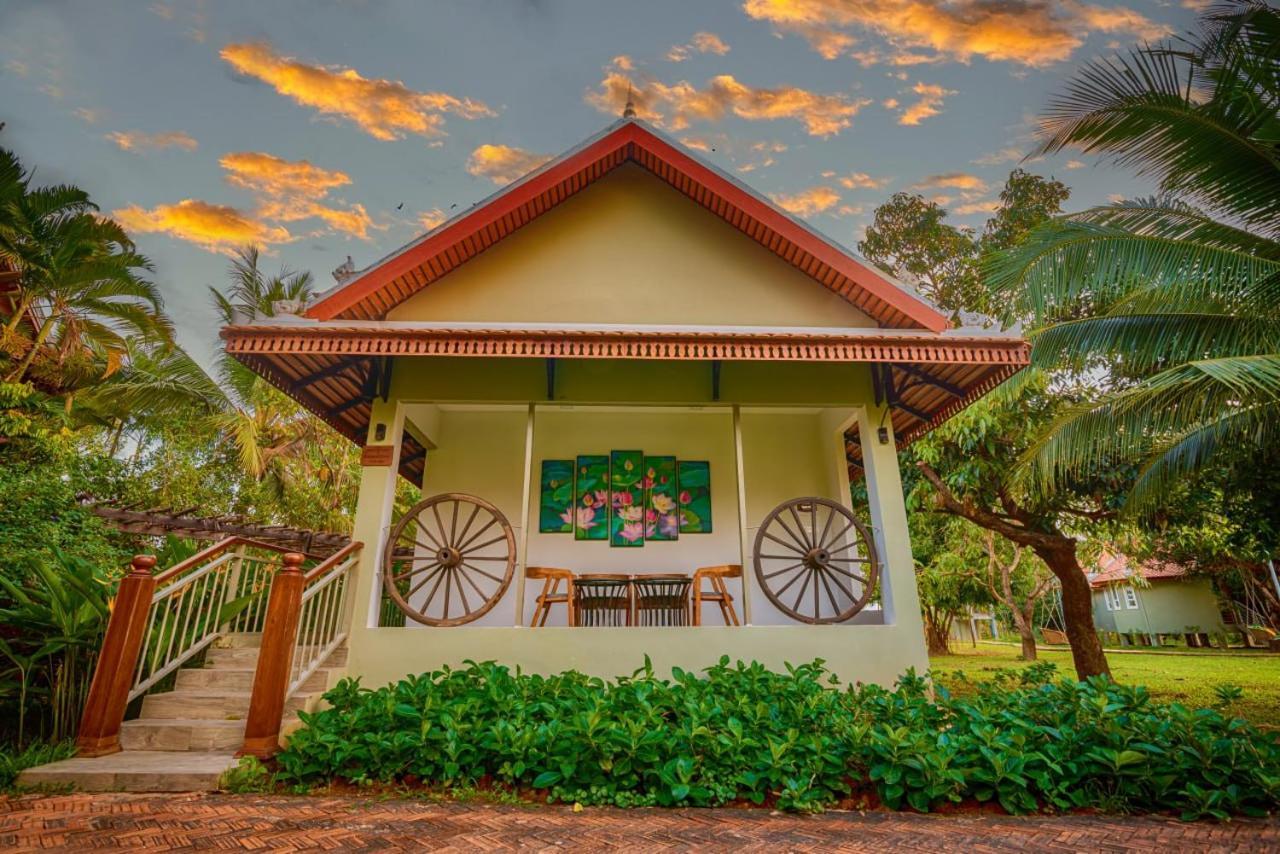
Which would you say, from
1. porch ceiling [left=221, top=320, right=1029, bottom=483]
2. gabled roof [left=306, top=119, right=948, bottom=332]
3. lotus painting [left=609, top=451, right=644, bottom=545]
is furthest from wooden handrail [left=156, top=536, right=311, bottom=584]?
lotus painting [left=609, top=451, right=644, bottom=545]

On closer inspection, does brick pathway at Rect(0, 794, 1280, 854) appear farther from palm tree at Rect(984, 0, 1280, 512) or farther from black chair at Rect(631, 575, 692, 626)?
palm tree at Rect(984, 0, 1280, 512)

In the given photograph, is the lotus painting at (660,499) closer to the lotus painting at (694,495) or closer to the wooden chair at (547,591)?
the lotus painting at (694,495)

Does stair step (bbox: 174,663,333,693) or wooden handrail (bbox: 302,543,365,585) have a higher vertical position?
wooden handrail (bbox: 302,543,365,585)

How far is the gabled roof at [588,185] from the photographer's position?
534cm

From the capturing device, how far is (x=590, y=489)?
6.86m

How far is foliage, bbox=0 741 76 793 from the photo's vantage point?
3.09 m

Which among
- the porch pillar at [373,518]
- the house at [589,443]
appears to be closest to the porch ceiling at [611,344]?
the house at [589,443]

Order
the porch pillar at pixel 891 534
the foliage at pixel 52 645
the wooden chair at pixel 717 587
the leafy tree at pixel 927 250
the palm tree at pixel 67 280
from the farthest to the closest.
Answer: the leafy tree at pixel 927 250, the palm tree at pixel 67 280, the wooden chair at pixel 717 587, the porch pillar at pixel 891 534, the foliage at pixel 52 645

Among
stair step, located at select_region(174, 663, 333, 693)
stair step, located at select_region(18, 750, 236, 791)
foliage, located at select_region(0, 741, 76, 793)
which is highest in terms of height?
stair step, located at select_region(174, 663, 333, 693)

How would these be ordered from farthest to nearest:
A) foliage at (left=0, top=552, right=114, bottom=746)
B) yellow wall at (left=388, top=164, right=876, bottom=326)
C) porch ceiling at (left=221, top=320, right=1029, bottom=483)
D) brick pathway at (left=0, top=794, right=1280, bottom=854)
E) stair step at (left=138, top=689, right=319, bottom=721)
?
yellow wall at (left=388, top=164, right=876, bottom=326)
porch ceiling at (left=221, top=320, right=1029, bottom=483)
stair step at (left=138, top=689, right=319, bottom=721)
foliage at (left=0, top=552, right=114, bottom=746)
brick pathway at (left=0, top=794, right=1280, bottom=854)

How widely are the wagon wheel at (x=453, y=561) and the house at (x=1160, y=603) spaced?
73.1 feet

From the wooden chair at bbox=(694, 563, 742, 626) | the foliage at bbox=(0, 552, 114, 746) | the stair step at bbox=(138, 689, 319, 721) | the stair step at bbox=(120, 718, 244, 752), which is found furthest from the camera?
the wooden chair at bbox=(694, 563, 742, 626)

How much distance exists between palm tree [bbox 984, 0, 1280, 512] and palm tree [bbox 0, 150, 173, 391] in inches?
497

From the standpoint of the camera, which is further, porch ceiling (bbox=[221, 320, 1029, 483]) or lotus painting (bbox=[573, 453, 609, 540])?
lotus painting (bbox=[573, 453, 609, 540])
